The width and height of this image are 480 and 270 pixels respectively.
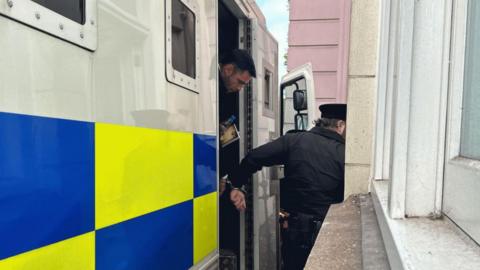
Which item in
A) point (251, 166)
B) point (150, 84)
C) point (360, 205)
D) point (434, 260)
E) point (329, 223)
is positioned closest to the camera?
point (434, 260)

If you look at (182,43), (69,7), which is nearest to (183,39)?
(182,43)

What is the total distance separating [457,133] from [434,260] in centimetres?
30

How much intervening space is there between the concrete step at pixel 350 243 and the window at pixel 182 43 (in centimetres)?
77

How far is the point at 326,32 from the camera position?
759 centimetres

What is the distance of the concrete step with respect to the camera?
1136 millimetres

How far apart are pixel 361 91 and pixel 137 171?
1.20 m

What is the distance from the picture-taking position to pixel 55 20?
3.32 ft

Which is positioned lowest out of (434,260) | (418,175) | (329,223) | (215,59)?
(329,223)

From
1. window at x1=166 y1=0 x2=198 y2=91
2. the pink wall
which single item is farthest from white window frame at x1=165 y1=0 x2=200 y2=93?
the pink wall

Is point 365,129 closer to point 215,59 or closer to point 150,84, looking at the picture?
point 215,59

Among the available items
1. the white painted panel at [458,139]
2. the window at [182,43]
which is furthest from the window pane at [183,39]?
the white painted panel at [458,139]

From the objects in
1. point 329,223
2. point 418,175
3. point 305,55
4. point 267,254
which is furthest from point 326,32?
point 418,175

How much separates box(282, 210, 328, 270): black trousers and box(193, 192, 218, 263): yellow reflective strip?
4.41ft

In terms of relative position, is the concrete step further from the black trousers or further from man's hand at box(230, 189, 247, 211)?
the black trousers
